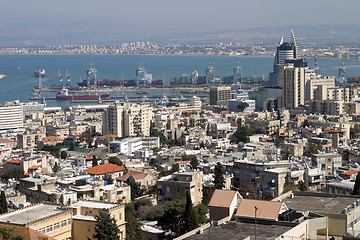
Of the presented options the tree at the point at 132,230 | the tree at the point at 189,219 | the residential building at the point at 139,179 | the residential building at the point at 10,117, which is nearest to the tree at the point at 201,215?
the tree at the point at 189,219

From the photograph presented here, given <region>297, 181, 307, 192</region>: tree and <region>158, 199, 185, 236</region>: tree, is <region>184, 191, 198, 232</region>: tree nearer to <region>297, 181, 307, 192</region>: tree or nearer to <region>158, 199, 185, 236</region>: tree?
<region>158, 199, 185, 236</region>: tree

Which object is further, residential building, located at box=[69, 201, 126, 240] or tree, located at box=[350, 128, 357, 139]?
tree, located at box=[350, 128, 357, 139]

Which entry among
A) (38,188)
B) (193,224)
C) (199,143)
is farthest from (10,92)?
(193,224)

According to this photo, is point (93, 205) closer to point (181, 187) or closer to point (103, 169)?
point (181, 187)

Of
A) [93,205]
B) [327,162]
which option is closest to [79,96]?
[327,162]

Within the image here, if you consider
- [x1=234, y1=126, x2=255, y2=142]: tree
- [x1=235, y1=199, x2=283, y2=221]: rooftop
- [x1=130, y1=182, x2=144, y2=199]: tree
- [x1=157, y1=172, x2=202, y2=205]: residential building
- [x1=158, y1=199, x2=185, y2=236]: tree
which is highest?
[x1=235, y1=199, x2=283, y2=221]: rooftop

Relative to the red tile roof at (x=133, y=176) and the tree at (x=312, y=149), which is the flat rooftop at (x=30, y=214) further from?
the tree at (x=312, y=149)

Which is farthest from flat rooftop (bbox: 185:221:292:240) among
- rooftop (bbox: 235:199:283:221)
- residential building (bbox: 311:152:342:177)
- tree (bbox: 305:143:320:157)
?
tree (bbox: 305:143:320:157)

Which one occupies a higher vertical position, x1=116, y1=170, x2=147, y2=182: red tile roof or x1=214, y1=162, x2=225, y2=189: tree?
x1=214, y1=162, x2=225, y2=189: tree
